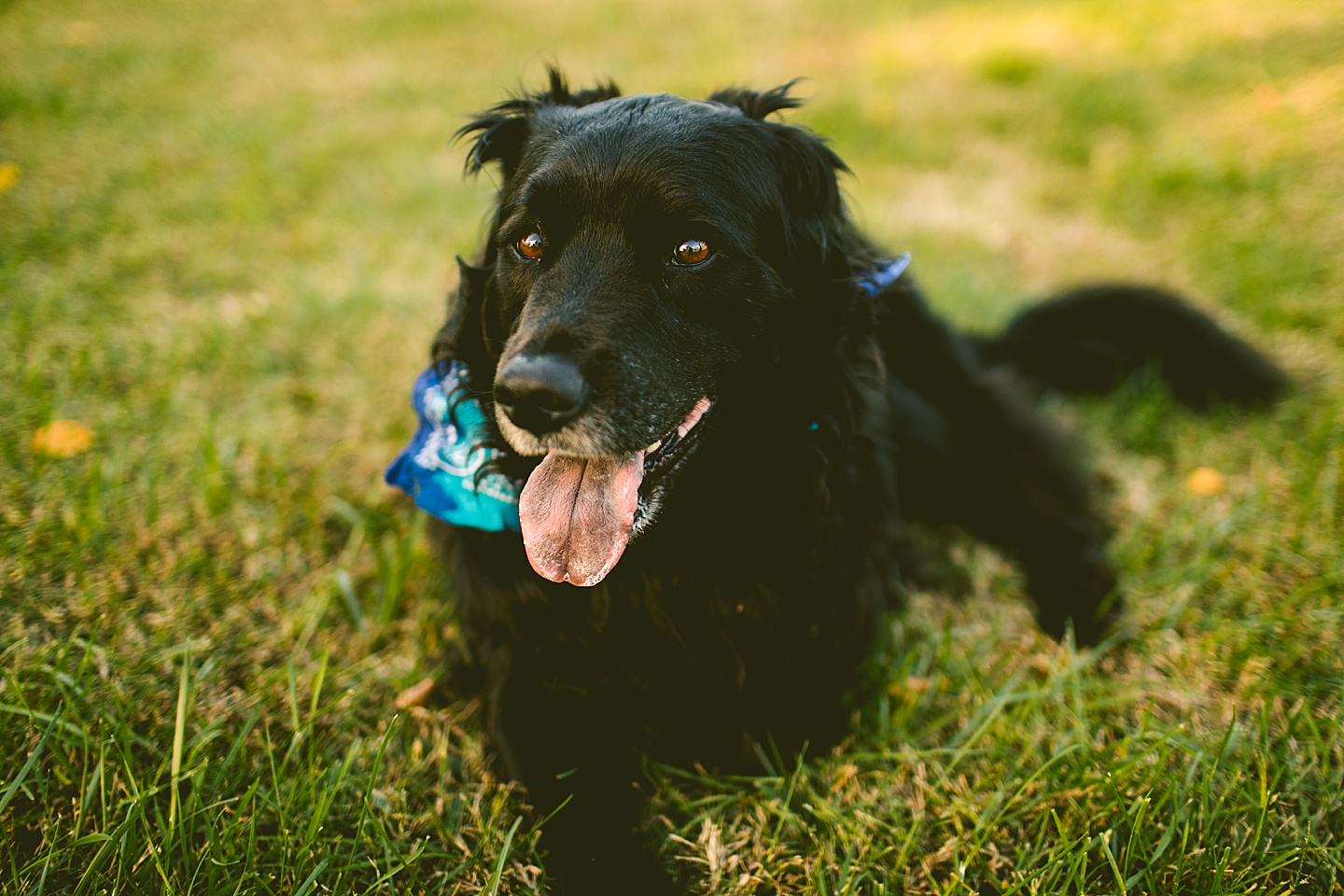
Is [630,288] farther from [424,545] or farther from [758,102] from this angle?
[424,545]

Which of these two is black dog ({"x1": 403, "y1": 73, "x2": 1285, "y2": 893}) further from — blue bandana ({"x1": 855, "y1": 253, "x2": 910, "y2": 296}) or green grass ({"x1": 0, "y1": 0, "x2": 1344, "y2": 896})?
green grass ({"x1": 0, "y1": 0, "x2": 1344, "y2": 896})

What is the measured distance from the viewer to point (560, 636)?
1909 millimetres

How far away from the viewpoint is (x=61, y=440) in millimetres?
2594

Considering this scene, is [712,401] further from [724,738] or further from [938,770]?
[938,770]

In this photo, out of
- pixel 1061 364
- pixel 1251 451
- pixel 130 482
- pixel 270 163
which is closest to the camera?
Answer: pixel 130 482

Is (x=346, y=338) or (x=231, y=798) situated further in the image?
(x=346, y=338)

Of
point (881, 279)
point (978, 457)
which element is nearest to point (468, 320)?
point (881, 279)

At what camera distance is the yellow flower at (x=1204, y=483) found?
2.75 m

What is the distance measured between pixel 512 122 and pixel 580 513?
3.60 feet

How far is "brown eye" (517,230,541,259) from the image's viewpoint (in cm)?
180

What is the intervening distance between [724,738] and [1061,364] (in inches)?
94.3

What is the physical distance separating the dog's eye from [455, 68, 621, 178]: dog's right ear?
310mm

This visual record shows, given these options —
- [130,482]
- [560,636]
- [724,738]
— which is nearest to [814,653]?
[724,738]

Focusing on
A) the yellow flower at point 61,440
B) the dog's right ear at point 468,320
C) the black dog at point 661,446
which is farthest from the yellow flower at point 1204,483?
the yellow flower at point 61,440
